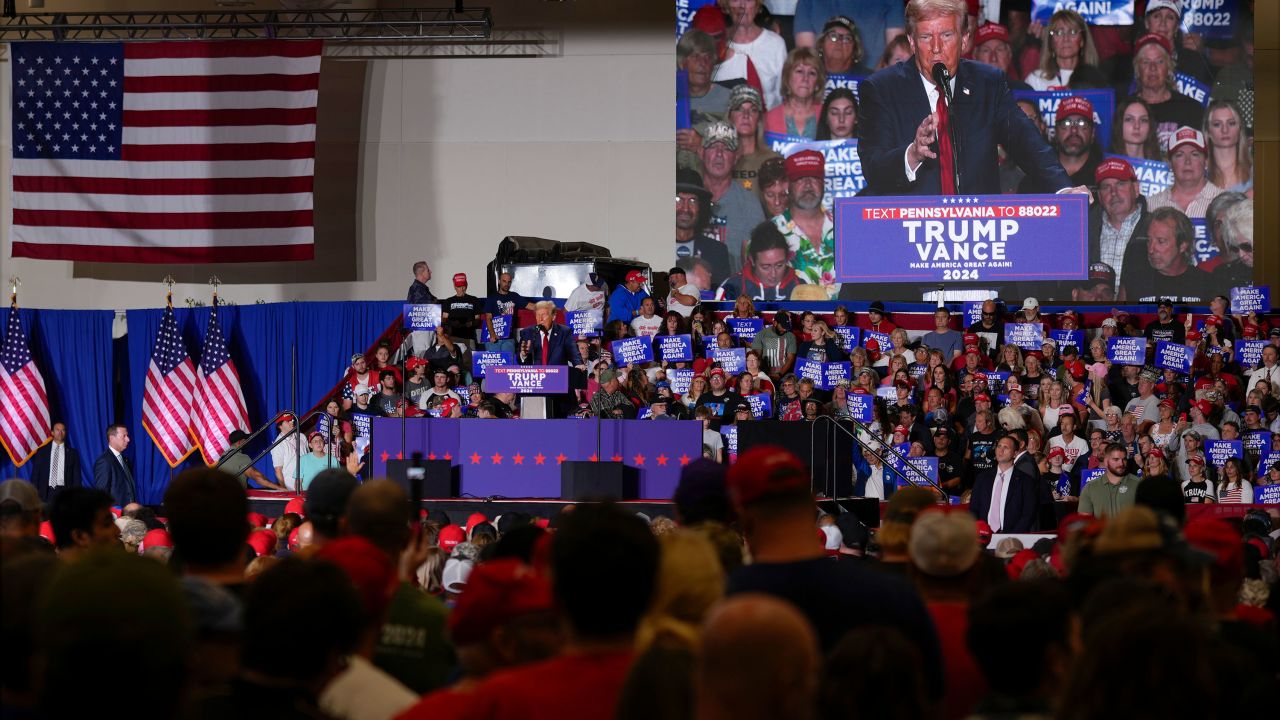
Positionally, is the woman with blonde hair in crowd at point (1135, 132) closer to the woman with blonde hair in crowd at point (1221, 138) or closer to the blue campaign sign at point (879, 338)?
the woman with blonde hair in crowd at point (1221, 138)

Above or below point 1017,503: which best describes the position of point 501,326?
above

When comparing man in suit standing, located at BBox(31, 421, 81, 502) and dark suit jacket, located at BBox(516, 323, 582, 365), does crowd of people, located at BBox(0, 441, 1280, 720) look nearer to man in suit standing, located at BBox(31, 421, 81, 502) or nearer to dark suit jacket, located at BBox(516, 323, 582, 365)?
dark suit jacket, located at BBox(516, 323, 582, 365)

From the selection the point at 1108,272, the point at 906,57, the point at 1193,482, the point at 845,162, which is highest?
the point at 906,57

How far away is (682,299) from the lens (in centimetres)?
2080

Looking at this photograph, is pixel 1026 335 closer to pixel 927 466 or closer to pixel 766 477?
pixel 927 466

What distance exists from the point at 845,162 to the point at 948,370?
249 inches

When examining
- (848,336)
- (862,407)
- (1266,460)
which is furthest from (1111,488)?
(848,336)

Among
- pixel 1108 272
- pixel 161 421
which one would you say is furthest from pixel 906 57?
pixel 161 421

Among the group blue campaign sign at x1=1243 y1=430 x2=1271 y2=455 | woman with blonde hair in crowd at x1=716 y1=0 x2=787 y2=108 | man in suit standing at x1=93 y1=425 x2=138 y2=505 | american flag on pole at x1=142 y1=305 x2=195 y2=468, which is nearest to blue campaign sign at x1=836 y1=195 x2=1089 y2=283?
woman with blonde hair in crowd at x1=716 y1=0 x2=787 y2=108

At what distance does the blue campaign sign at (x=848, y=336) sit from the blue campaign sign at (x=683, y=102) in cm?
553

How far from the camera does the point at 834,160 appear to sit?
23.6 m

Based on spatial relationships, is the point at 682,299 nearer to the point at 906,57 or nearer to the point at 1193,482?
the point at 906,57

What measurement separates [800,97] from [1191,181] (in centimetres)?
587

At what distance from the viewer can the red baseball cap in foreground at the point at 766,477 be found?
3.78 meters
